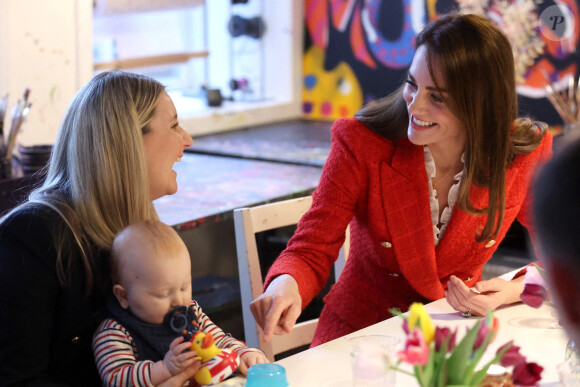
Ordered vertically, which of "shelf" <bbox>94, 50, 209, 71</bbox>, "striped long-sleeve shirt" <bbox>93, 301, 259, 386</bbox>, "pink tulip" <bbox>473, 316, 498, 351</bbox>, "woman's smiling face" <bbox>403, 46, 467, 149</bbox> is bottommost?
"striped long-sleeve shirt" <bbox>93, 301, 259, 386</bbox>

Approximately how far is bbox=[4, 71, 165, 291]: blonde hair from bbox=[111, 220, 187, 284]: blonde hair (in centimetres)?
5

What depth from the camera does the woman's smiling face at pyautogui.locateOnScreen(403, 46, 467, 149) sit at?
1.72m

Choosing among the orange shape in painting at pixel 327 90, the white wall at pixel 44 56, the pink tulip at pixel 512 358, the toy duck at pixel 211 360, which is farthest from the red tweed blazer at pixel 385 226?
the orange shape in painting at pixel 327 90

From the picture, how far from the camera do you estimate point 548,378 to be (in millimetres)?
1312

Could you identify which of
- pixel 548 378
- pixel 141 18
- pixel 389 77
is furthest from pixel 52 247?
pixel 389 77

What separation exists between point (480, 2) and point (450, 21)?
6.45 feet

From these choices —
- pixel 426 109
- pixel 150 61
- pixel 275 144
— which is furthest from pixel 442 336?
pixel 150 61

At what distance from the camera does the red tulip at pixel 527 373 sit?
102 centimetres

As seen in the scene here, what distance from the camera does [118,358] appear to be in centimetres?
129

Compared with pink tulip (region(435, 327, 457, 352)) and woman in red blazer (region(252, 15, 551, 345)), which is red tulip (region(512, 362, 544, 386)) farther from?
woman in red blazer (region(252, 15, 551, 345))

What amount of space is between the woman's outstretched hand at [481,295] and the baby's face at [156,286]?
1.96ft

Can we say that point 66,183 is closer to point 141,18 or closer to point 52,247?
point 52,247

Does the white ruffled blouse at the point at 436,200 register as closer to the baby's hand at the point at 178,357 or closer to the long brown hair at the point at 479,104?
the long brown hair at the point at 479,104

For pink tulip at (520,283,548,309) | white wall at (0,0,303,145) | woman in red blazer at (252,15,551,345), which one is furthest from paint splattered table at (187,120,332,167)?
pink tulip at (520,283,548,309)
